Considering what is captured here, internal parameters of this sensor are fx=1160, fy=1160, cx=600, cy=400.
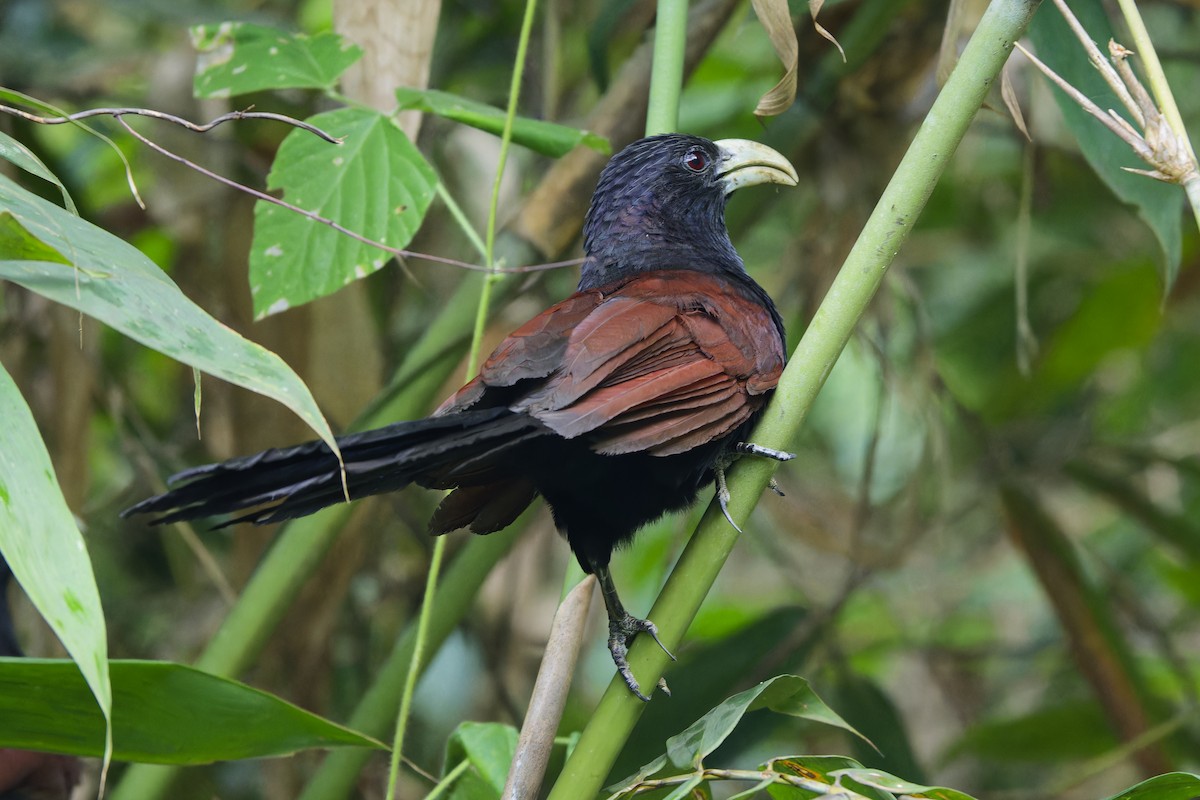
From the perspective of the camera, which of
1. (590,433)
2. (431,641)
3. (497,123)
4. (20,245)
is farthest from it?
(431,641)

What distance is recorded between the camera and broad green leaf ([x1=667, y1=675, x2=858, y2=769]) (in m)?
1.12

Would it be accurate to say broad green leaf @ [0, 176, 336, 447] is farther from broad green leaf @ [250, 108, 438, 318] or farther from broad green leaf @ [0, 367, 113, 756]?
broad green leaf @ [250, 108, 438, 318]

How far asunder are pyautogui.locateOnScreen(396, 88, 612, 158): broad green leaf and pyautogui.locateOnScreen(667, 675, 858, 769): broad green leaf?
87 centimetres

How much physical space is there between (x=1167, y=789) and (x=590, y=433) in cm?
71

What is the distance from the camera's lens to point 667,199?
6.84 feet

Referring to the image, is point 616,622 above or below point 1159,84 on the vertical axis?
below

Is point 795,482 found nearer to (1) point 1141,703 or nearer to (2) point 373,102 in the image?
(1) point 1141,703

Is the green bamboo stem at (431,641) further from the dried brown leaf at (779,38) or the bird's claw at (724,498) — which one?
the dried brown leaf at (779,38)

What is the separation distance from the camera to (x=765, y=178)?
6.78 ft

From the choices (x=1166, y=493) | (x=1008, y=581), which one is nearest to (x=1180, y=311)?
(x=1166, y=493)

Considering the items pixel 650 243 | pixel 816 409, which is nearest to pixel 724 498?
pixel 650 243

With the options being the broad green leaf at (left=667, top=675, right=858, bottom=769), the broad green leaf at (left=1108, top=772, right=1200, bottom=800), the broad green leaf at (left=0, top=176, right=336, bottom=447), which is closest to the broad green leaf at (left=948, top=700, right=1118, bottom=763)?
the broad green leaf at (left=667, top=675, right=858, bottom=769)

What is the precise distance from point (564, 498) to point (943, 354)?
9.54 ft

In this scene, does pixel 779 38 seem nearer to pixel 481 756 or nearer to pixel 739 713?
pixel 739 713
